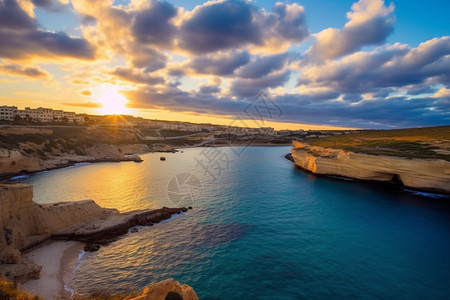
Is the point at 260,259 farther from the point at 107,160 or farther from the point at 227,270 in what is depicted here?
the point at 107,160

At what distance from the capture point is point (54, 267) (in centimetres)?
1839

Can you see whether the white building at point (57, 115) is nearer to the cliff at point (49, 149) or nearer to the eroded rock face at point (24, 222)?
the cliff at point (49, 149)

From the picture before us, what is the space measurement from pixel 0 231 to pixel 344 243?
101 feet

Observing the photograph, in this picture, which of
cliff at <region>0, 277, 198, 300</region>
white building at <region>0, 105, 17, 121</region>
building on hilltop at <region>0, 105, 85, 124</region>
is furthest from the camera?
building on hilltop at <region>0, 105, 85, 124</region>

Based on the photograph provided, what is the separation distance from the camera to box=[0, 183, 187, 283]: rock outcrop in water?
57.0 ft

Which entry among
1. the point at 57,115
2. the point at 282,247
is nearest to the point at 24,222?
the point at 282,247

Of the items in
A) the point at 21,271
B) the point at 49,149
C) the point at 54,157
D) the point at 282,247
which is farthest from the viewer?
the point at 49,149

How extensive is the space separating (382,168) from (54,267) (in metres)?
50.8

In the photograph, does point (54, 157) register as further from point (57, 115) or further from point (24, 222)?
point (57, 115)

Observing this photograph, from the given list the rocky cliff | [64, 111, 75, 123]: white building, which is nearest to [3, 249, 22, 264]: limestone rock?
the rocky cliff

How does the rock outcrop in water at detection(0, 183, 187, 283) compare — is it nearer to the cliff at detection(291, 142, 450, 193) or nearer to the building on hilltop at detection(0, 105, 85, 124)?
the cliff at detection(291, 142, 450, 193)

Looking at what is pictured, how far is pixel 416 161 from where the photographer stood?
3809cm

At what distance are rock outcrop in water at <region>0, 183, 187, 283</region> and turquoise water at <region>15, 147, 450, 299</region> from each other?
103 inches

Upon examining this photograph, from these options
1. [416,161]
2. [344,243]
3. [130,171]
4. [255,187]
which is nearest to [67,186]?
[130,171]
